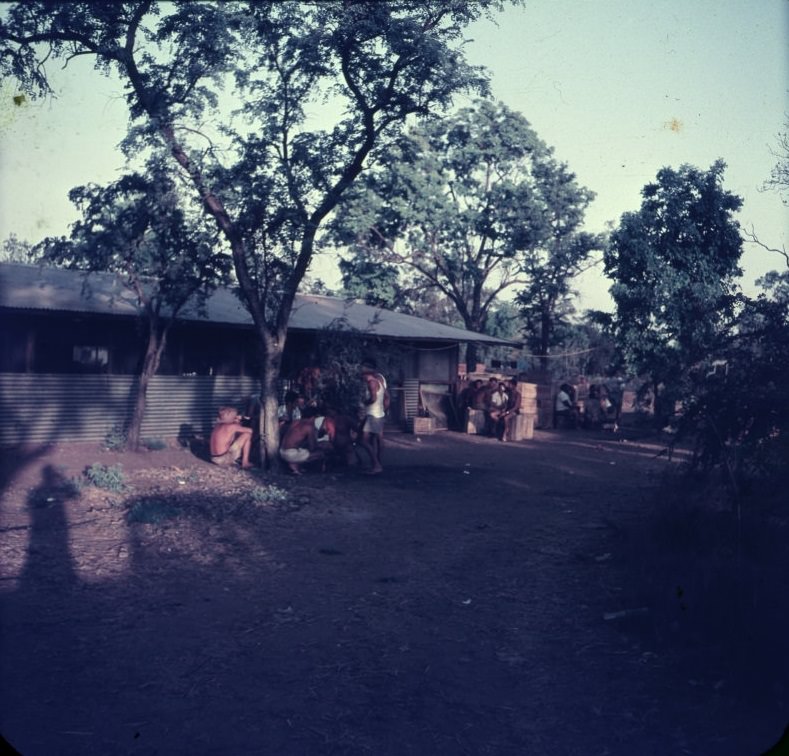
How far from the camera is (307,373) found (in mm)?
13141

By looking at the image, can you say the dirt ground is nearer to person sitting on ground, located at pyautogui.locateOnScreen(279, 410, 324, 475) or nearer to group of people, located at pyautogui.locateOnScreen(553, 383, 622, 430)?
person sitting on ground, located at pyautogui.locateOnScreen(279, 410, 324, 475)

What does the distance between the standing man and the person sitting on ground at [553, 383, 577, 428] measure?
11.4 meters

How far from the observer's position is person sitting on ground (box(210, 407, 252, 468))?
39.3 ft

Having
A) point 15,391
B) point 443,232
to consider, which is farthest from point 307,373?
point 443,232

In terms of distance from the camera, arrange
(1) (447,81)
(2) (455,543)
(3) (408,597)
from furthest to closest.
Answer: (1) (447,81) < (2) (455,543) < (3) (408,597)

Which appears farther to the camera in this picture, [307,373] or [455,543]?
[307,373]

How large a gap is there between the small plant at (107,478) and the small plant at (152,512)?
3.90 ft

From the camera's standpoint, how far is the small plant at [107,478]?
32.0 ft

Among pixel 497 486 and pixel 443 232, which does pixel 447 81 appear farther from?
pixel 443 232

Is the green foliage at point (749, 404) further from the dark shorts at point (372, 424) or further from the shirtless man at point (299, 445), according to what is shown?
the shirtless man at point (299, 445)

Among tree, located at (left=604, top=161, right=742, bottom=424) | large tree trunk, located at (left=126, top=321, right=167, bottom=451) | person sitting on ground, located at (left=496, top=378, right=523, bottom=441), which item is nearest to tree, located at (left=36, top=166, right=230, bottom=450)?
large tree trunk, located at (left=126, top=321, right=167, bottom=451)

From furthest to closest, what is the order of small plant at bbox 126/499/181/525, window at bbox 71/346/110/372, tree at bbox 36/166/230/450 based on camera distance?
window at bbox 71/346/110/372, tree at bbox 36/166/230/450, small plant at bbox 126/499/181/525

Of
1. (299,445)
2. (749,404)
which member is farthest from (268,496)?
(749,404)

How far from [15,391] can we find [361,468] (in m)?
6.55
